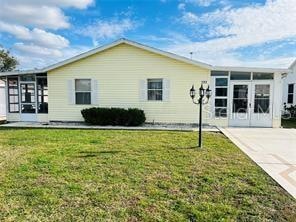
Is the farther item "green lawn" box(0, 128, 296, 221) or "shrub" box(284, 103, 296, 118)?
"shrub" box(284, 103, 296, 118)

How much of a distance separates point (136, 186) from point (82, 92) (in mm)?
9628

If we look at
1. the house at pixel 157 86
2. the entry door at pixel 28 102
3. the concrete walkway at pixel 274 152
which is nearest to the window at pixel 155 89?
the house at pixel 157 86

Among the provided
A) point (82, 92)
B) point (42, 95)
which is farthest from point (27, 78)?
point (82, 92)

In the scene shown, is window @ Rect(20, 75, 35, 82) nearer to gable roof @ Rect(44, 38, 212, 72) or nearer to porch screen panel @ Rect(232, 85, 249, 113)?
gable roof @ Rect(44, 38, 212, 72)

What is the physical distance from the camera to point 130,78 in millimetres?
12633

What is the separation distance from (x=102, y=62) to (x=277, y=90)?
8772 millimetres

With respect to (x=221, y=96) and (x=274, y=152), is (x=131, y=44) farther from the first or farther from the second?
(x=274, y=152)

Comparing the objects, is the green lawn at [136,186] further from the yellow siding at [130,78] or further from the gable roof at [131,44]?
the gable roof at [131,44]

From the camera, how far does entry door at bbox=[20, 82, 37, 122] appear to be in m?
13.7

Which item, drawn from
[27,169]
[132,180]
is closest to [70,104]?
[27,169]

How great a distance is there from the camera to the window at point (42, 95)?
13664 mm

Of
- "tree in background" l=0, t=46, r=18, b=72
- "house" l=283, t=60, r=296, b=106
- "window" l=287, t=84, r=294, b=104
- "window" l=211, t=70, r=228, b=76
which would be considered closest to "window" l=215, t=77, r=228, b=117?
"window" l=211, t=70, r=228, b=76

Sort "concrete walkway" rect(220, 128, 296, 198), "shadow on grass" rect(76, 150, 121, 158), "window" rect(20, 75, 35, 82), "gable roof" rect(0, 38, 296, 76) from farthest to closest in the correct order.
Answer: "window" rect(20, 75, 35, 82), "gable roof" rect(0, 38, 296, 76), "shadow on grass" rect(76, 150, 121, 158), "concrete walkway" rect(220, 128, 296, 198)

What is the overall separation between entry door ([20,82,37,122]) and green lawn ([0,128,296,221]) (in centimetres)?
698
